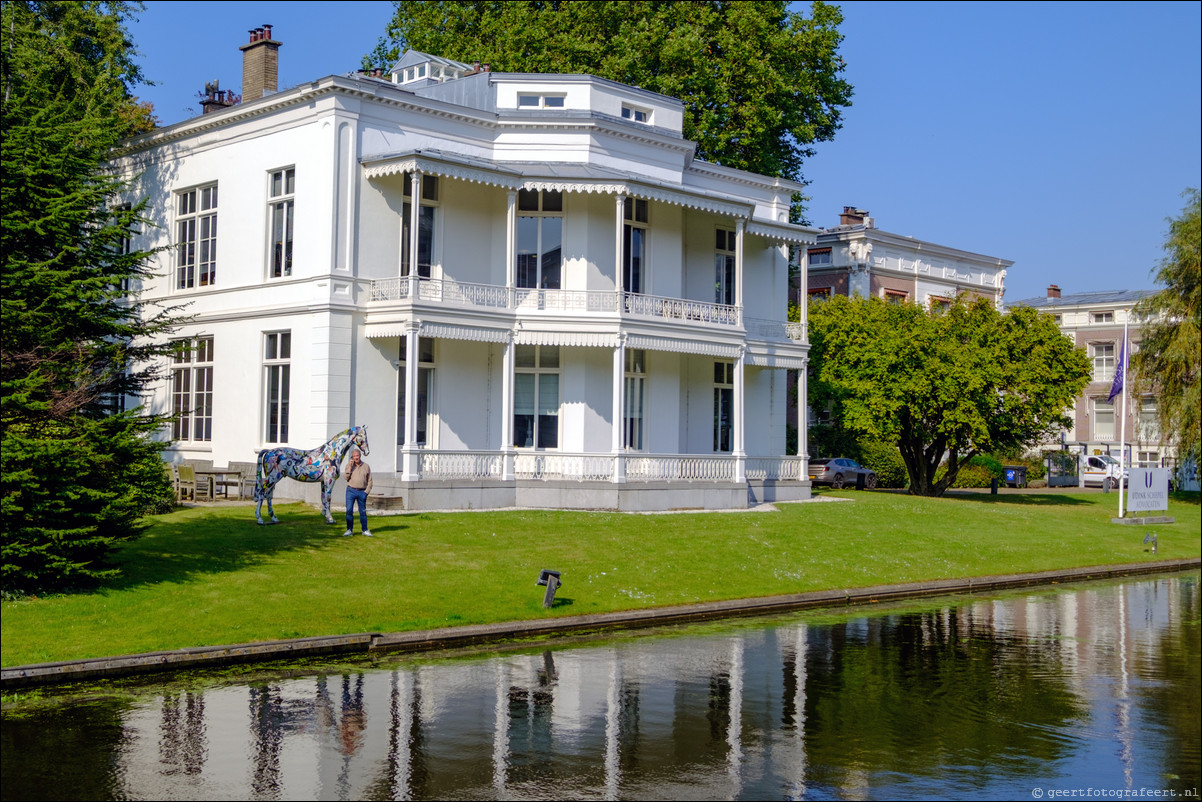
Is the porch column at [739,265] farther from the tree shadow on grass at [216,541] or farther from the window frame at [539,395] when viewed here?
the tree shadow on grass at [216,541]

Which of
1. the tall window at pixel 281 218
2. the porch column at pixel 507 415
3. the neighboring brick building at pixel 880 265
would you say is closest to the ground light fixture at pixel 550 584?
the porch column at pixel 507 415

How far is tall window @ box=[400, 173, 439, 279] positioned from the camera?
99.5ft

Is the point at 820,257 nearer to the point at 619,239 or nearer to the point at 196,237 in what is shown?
the point at 619,239

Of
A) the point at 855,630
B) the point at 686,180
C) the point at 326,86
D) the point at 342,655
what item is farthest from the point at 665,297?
the point at 342,655

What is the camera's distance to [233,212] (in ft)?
104

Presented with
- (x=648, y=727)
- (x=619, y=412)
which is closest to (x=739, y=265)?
(x=619, y=412)

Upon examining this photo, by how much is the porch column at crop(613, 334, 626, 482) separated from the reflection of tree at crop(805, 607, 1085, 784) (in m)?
12.0

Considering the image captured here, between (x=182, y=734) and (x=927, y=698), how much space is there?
7.97 meters

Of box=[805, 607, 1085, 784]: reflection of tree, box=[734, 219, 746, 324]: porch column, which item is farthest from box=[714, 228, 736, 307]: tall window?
box=[805, 607, 1085, 784]: reflection of tree

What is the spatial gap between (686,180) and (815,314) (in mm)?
16271

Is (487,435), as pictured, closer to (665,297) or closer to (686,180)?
(665,297)

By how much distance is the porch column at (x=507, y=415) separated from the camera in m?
29.7

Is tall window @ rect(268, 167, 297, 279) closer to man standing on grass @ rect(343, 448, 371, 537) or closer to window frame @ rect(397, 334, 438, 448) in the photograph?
window frame @ rect(397, 334, 438, 448)

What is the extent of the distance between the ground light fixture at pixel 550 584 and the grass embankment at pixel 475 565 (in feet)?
0.84
